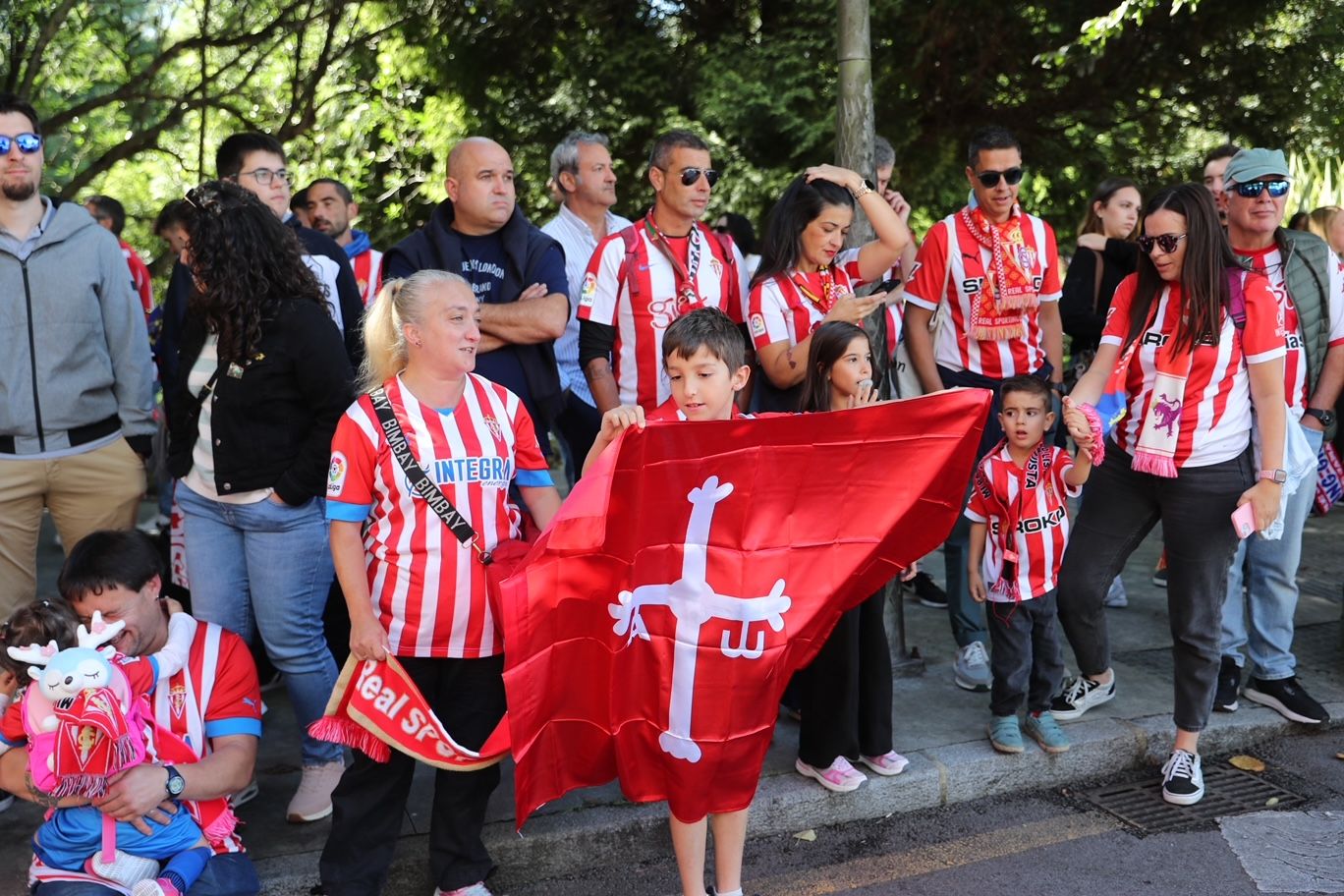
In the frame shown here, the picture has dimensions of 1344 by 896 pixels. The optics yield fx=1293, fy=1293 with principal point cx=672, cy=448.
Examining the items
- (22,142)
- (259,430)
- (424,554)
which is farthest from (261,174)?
(424,554)

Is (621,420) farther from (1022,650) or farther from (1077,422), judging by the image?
(1022,650)

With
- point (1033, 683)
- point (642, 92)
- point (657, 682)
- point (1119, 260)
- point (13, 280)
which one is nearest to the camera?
point (657, 682)

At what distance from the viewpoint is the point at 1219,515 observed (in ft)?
14.4

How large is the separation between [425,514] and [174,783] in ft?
3.10

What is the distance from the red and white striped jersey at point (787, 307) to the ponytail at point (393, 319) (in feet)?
4.46

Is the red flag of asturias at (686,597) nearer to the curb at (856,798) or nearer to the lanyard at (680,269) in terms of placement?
the curb at (856,798)

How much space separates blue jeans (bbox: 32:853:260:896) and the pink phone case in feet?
10.7

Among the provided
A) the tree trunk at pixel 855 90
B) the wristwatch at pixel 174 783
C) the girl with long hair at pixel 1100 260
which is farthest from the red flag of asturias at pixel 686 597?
the girl with long hair at pixel 1100 260

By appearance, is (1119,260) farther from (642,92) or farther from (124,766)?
(642,92)

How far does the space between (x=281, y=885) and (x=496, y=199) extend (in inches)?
91.7

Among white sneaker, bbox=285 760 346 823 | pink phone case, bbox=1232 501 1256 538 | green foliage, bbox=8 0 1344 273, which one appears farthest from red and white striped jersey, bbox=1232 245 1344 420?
green foliage, bbox=8 0 1344 273

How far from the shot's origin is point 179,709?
356cm

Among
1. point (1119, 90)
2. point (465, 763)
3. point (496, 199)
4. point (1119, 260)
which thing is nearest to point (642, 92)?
point (1119, 90)

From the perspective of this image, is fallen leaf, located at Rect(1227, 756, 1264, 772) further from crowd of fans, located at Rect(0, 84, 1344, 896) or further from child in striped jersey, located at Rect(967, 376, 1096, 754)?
child in striped jersey, located at Rect(967, 376, 1096, 754)
